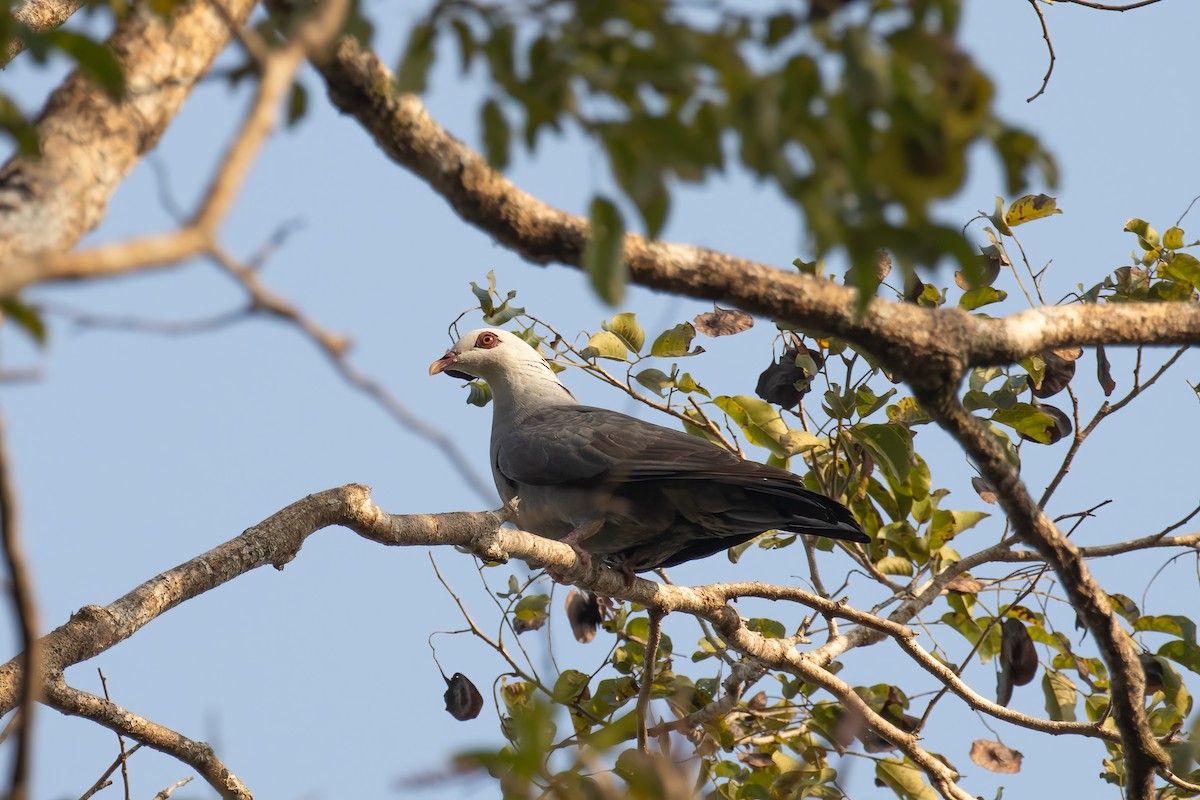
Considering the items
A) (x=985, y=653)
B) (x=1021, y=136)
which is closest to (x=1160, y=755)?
(x=985, y=653)

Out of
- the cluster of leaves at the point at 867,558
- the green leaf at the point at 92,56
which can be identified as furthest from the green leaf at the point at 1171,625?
the green leaf at the point at 92,56

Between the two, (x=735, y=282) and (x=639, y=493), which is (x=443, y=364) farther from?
(x=735, y=282)

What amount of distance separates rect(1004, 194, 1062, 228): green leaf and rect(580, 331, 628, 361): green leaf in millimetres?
1502

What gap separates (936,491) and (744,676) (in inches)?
43.6

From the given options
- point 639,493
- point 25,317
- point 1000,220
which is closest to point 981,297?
point 1000,220

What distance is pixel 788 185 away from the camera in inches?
63.0

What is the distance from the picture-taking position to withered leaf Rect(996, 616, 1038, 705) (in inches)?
166

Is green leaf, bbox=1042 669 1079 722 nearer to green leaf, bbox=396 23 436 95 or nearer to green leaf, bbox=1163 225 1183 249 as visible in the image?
green leaf, bbox=1163 225 1183 249

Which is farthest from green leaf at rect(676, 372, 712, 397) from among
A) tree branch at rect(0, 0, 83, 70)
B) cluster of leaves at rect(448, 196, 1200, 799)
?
tree branch at rect(0, 0, 83, 70)

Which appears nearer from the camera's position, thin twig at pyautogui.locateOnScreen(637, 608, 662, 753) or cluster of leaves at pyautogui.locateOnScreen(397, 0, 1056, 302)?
cluster of leaves at pyautogui.locateOnScreen(397, 0, 1056, 302)

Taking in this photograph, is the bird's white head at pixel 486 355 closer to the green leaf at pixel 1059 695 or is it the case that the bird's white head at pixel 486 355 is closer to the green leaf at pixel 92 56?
the green leaf at pixel 1059 695

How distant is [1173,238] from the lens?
4.23 metres

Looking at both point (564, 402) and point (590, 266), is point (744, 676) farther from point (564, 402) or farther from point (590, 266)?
point (590, 266)

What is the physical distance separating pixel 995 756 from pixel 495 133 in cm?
361
